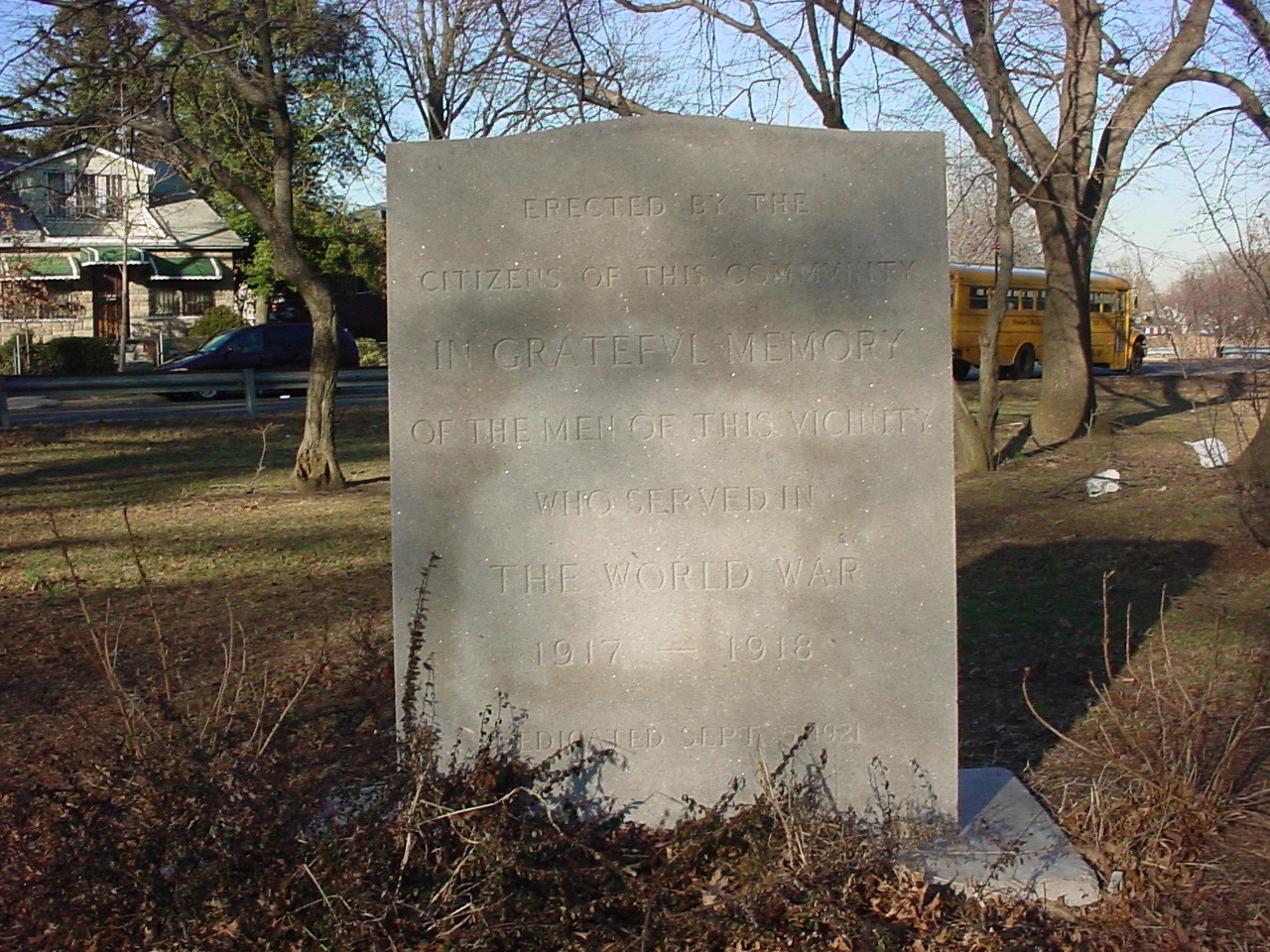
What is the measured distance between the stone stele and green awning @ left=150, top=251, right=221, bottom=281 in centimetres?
4037

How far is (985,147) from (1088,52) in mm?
1463

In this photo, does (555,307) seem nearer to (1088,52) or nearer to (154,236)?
(1088,52)

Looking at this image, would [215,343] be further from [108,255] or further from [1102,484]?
[1102,484]

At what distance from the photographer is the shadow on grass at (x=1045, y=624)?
5473 millimetres

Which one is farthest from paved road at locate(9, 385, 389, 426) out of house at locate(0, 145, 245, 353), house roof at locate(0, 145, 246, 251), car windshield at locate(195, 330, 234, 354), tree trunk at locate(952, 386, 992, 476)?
house roof at locate(0, 145, 246, 251)

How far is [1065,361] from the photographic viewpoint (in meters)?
15.0

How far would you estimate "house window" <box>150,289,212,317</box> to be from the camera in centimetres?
4312

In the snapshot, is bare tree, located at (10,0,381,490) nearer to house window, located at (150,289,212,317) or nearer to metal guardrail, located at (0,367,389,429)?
metal guardrail, located at (0,367,389,429)

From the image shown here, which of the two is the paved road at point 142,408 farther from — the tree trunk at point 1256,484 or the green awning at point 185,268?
the green awning at point 185,268

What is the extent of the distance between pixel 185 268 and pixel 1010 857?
41856mm

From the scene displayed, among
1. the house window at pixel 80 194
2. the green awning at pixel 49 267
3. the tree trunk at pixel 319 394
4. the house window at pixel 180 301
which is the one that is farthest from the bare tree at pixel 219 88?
the house window at pixel 180 301

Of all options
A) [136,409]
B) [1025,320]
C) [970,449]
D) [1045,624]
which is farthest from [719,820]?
[1025,320]

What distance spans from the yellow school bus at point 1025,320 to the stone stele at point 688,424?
25639 millimetres

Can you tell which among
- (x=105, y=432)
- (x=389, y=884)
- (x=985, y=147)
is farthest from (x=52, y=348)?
(x=389, y=884)
